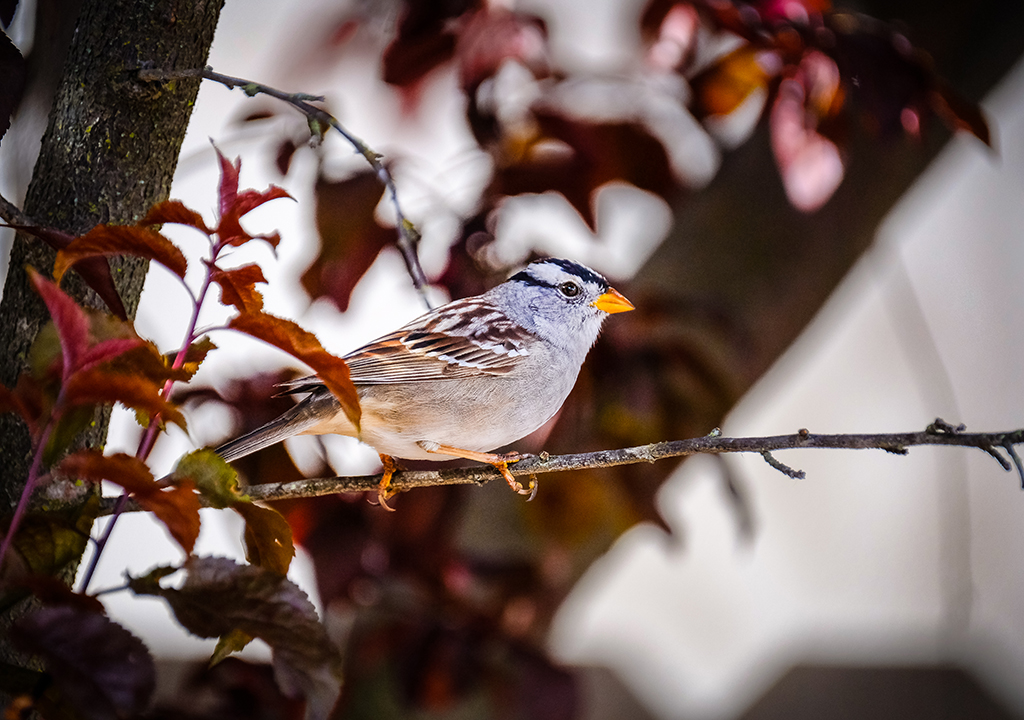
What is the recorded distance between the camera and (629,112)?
145 centimetres

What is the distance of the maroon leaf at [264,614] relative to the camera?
0.55 meters

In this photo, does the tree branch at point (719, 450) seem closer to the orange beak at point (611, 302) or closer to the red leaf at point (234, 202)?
the red leaf at point (234, 202)

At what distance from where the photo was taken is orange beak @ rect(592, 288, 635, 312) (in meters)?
1.29

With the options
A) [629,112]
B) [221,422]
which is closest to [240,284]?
[221,422]

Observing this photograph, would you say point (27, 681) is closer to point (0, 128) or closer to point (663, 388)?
point (0, 128)

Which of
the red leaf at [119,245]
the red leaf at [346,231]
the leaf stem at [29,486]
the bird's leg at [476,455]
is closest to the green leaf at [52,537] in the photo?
the leaf stem at [29,486]

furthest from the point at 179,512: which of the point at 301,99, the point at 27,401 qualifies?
the point at 301,99

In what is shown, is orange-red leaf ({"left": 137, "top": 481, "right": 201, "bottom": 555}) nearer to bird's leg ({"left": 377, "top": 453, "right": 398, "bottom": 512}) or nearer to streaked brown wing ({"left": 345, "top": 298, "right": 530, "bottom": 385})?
bird's leg ({"left": 377, "top": 453, "right": 398, "bottom": 512})

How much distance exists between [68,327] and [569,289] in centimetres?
93

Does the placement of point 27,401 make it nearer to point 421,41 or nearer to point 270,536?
point 270,536

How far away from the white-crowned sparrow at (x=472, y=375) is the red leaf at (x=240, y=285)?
0.30m

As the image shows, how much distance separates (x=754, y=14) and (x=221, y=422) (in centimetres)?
117

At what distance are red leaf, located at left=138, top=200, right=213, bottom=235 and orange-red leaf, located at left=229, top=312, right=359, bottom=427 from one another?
99mm

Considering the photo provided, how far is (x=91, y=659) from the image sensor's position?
0.49 m
